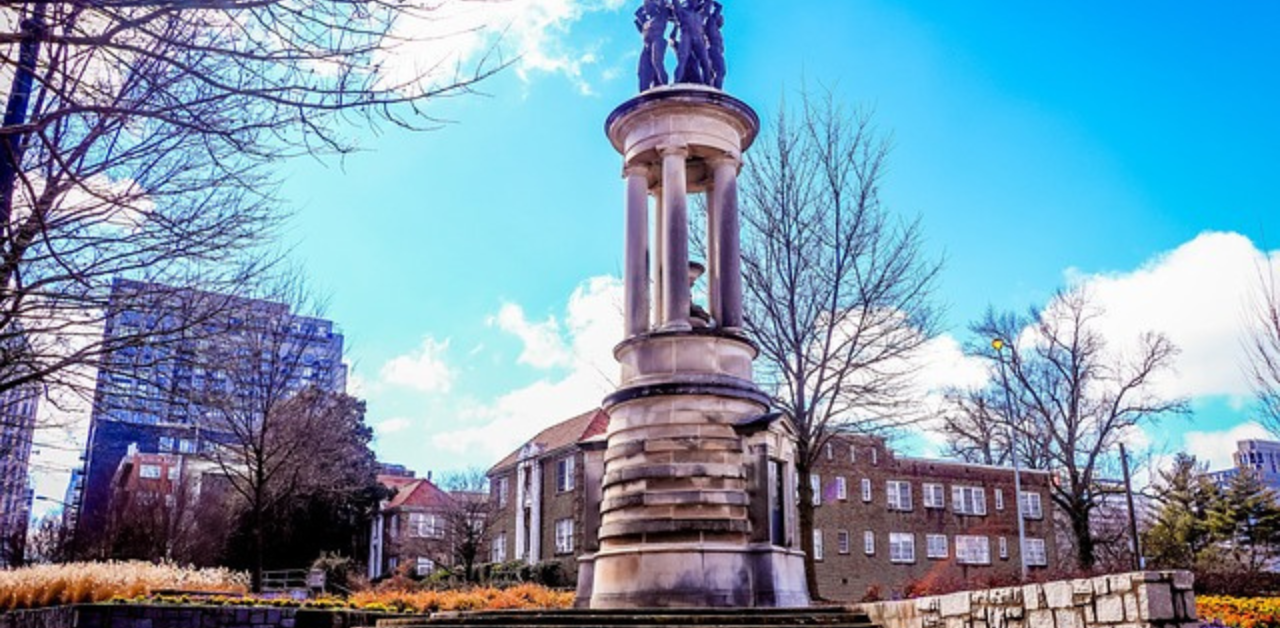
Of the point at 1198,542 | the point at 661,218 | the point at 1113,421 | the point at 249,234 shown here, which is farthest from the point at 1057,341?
the point at 249,234

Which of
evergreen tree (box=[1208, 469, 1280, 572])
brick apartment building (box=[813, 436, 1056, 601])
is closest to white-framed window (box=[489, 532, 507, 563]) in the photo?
brick apartment building (box=[813, 436, 1056, 601])

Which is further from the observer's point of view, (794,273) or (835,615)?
(794,273)

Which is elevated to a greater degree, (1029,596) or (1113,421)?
(1113,421)

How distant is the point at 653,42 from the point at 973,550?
37.5 meters

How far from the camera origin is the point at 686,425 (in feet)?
51.9

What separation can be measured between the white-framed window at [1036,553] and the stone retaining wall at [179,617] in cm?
4143

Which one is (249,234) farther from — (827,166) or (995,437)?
(995,437)

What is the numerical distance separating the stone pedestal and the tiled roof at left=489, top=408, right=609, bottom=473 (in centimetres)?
2642

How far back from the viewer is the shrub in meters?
15.6

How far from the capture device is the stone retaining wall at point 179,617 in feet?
46.3

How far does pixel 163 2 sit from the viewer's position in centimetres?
545

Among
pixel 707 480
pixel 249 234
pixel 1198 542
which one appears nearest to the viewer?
pixel 249 234

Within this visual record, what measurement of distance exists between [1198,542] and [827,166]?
3388cm

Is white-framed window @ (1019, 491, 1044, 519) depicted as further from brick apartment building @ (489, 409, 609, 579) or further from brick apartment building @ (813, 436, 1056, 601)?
brick apartment building @ (489, 409, 609, 579)
